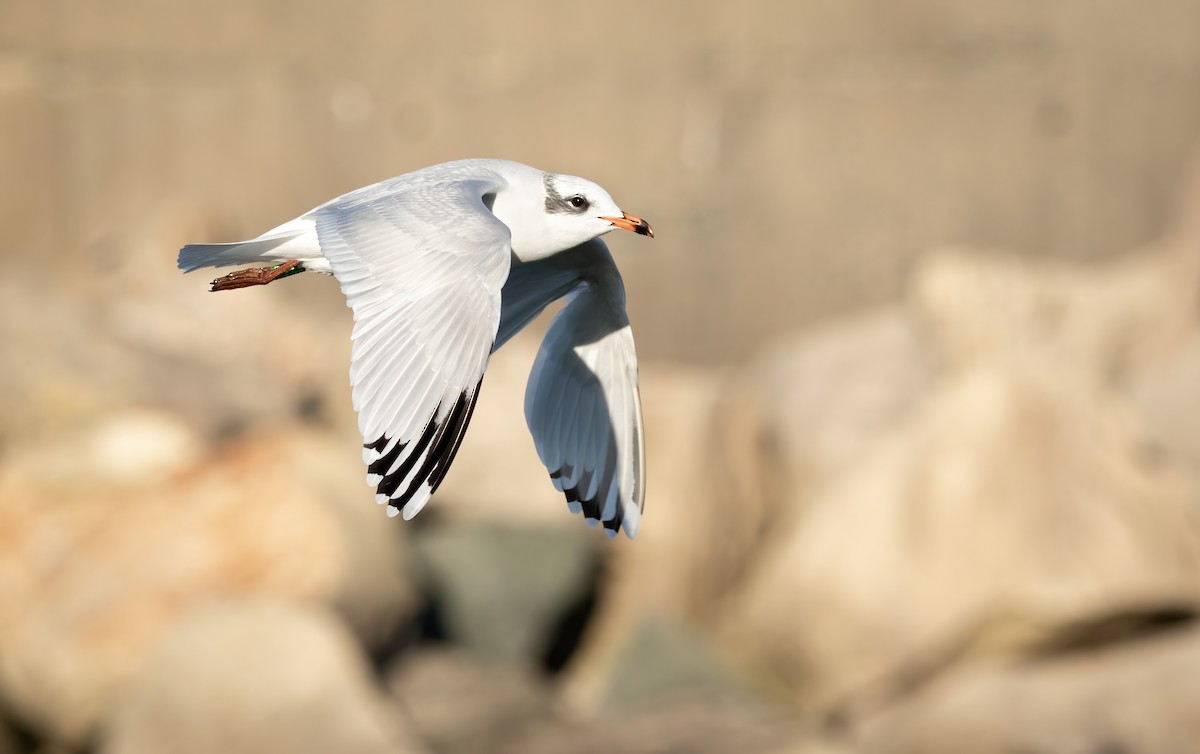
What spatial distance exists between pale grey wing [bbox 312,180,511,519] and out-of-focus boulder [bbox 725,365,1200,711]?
148 inches

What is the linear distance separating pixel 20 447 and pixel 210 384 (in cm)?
84

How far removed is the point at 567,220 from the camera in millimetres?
3438

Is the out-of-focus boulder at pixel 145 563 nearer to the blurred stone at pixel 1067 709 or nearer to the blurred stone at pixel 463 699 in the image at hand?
the blurred stone at pixel 463 699

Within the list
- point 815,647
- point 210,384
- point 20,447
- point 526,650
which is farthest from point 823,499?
point 20,447

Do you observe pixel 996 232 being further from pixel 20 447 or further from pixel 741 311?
pixel 20 447

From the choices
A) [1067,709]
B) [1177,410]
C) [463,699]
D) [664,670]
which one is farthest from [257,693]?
[1177,410]

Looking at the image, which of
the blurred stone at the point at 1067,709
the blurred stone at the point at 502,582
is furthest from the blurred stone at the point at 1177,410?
the blurred stone at the point at 502,582

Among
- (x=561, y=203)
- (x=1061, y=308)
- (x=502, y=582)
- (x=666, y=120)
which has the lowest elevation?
(x=502, y=582)

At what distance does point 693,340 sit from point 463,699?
2385 mm

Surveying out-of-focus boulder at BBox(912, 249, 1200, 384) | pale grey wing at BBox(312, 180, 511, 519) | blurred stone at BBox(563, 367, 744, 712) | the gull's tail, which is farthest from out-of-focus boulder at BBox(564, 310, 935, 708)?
pale grey wing at BBox(312, 180, 511, 519)

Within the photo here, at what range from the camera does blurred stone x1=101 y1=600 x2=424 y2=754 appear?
18.5ft

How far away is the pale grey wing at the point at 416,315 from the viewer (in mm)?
2797

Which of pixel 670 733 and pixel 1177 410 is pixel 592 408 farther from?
pixel 1177 410

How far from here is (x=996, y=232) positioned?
8.23m
